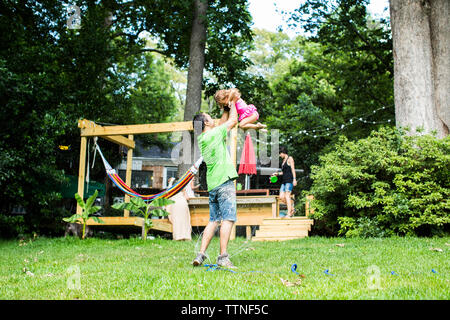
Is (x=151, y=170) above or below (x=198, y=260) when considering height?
above

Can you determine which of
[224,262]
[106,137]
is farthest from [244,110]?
[106,137]

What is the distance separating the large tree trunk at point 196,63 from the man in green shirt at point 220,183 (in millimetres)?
7328

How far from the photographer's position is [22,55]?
36.0ft

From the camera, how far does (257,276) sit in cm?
370

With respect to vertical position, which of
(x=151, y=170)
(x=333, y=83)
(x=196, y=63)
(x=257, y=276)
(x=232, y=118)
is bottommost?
(x=257, y=276)

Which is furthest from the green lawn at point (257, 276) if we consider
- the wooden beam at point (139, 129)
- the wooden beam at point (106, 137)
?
the wooden beam at point (106, 137)

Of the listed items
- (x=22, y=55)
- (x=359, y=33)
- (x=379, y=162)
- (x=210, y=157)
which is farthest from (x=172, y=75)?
(x=210, y=157)

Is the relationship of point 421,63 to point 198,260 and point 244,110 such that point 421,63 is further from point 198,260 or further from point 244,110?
point 198,260

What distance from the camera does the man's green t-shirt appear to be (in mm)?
4461

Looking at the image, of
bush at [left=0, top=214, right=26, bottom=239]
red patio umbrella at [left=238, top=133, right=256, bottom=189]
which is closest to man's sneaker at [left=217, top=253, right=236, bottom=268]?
red patio umbrella at [left=238, top=133, right=256, bottom=189]

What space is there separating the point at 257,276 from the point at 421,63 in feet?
21.4

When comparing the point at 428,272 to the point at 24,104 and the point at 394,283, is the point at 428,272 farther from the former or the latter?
the point at 24,104

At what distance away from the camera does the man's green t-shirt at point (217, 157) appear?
14.6ft

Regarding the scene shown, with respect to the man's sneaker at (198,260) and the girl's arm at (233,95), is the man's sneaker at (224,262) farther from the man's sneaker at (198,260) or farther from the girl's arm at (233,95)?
the girl's arm at (233,95)
